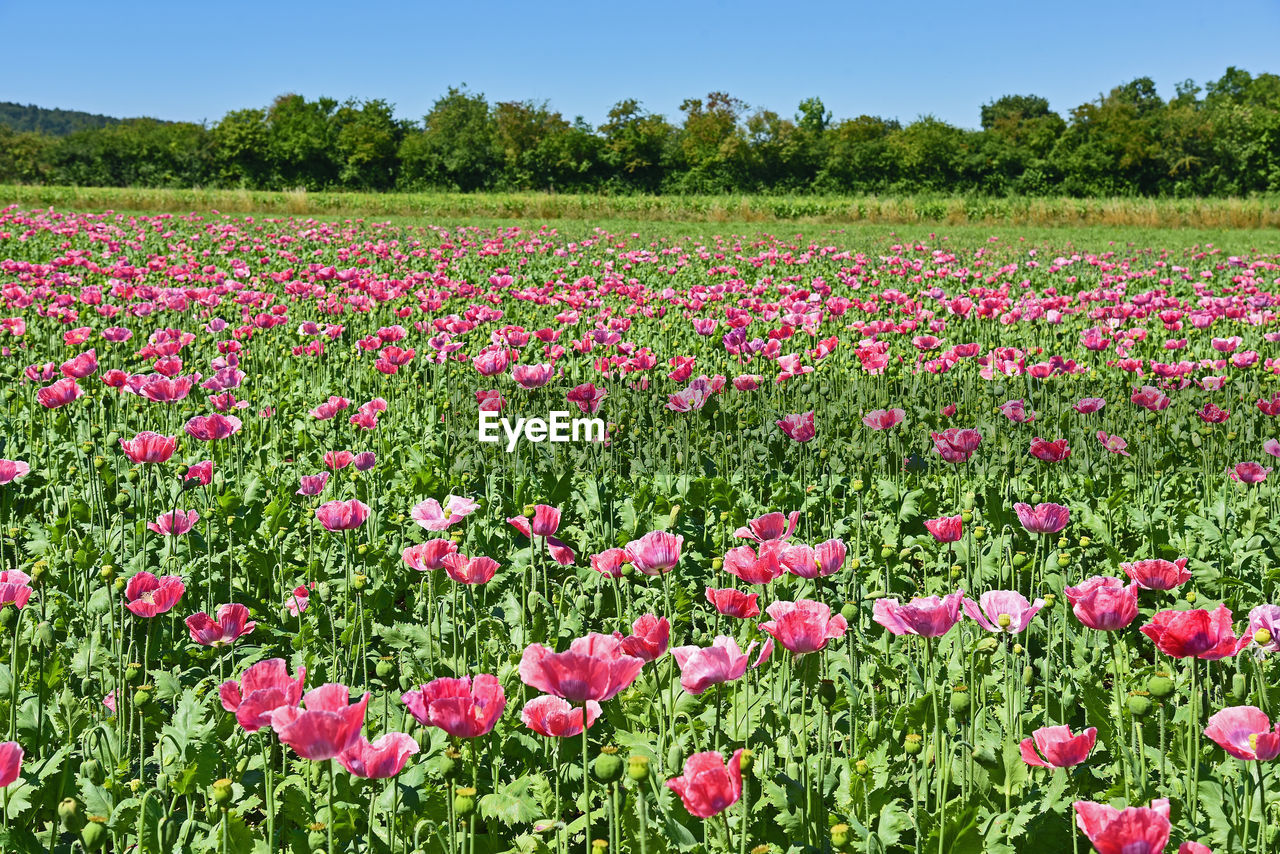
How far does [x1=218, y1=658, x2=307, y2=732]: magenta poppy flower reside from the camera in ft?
4.77

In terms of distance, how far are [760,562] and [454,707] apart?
0.82 m

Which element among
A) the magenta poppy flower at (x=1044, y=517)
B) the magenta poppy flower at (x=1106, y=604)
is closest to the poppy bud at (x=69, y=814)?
the magenta poppy flower at (x=1106, y=604)

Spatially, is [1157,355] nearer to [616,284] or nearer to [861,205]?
[616,284]

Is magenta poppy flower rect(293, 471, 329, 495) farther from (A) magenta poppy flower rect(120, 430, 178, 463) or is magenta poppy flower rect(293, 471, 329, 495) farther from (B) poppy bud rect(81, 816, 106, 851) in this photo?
(B) poppy bud rect(81, 816, 106, 851)

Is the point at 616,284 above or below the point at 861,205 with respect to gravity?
below

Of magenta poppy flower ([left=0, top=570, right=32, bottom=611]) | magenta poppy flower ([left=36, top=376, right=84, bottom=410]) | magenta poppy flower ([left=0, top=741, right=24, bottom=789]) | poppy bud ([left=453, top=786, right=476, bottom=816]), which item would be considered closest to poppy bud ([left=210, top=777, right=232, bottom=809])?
magenta poppy flower ([left=0, top=741, right=24, bottom=789])

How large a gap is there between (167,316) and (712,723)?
7.01 metres

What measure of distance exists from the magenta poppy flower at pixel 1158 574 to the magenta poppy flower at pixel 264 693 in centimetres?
165

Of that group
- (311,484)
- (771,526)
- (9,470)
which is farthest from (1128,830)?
(9,470)

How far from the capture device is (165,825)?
1489 millimetres

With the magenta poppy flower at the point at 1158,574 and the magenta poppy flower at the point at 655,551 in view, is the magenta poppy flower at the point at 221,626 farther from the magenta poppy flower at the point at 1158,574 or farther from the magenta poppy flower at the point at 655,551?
the magenta poppy flower at the point at 1158,574

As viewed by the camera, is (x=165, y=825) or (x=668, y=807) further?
(x=668, y=807)

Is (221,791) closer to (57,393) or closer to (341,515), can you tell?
(341,515)

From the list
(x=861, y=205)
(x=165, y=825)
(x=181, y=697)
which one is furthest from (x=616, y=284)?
(x=861, y=205)
